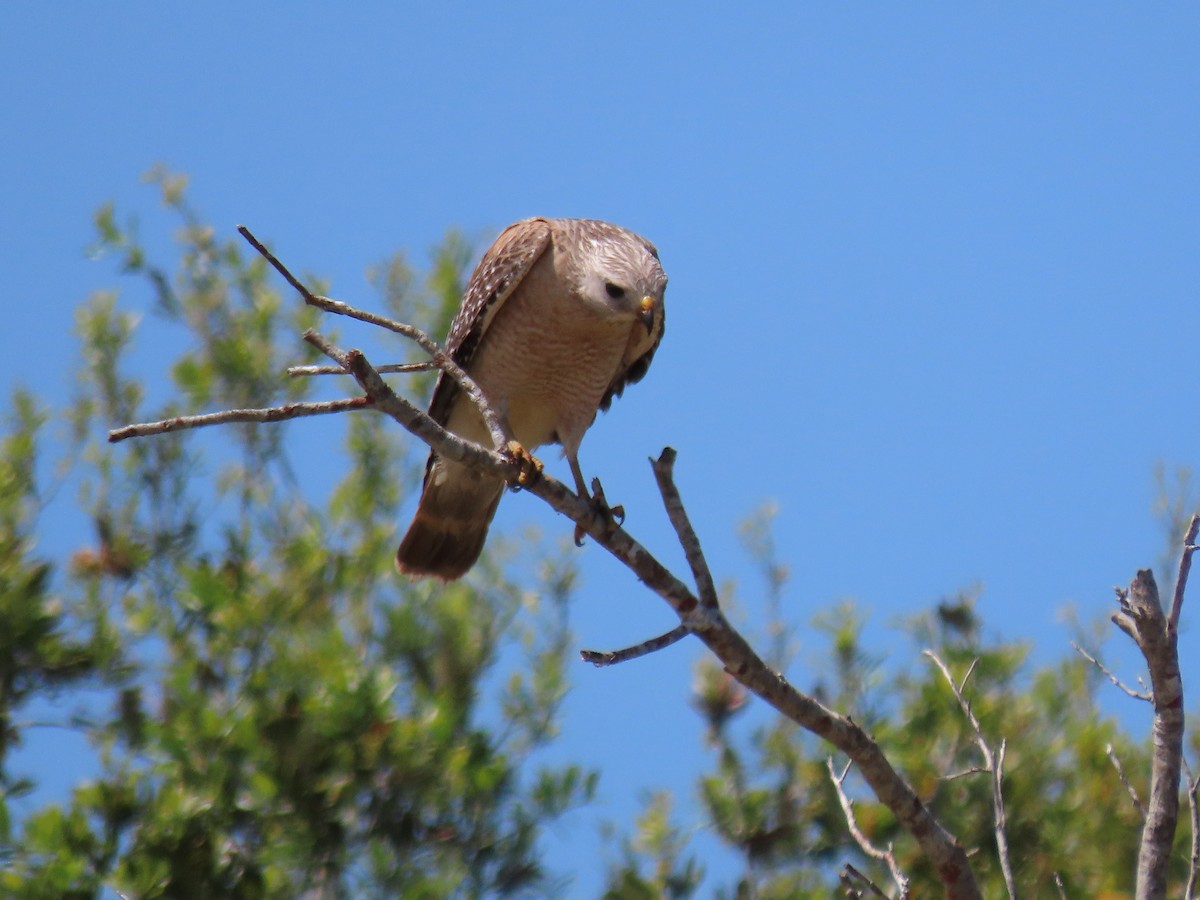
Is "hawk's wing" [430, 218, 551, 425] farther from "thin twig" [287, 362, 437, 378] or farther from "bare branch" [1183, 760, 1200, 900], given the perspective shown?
"bare branch" [1183, 760, 1200, 900]

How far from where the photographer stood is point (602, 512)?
12.9ft

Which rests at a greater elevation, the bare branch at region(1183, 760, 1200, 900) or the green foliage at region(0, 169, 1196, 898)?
the green foliage at region(0, 169, 1196, 898)

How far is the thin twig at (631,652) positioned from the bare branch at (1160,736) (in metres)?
0.92

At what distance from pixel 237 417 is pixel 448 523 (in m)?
2.62

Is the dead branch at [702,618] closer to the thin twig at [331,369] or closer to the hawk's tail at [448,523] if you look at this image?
the thin twig at [331,369]

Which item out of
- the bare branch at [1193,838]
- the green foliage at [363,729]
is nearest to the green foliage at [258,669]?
the green foliage at [363,729]

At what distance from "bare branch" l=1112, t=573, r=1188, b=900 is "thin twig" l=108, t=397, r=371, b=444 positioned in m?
1.58

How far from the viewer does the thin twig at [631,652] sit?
302 centimetres

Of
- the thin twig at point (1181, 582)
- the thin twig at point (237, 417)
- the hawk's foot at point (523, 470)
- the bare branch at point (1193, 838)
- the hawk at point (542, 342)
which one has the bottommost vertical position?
the bare branch at point (1193, 838)

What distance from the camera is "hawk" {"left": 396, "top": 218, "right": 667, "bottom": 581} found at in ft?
15.2

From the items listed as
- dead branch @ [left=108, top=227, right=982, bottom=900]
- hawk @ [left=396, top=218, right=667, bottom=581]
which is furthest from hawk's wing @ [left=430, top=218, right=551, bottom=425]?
dead branch @ [left=108, top=227, right=982, bottom=900]

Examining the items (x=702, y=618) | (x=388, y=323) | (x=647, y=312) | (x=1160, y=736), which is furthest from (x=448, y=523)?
(x=1160, y=736)

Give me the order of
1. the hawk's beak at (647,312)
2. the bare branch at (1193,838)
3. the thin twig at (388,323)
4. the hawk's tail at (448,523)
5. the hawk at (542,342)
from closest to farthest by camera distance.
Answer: the thin twig at (388,323) < the bare branch at (1193,838) < the hawk's beak at (647,312) < the hawk at (542,342) < the hawk's tail at (448,523)

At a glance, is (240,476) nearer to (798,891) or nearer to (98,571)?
(98,571)
